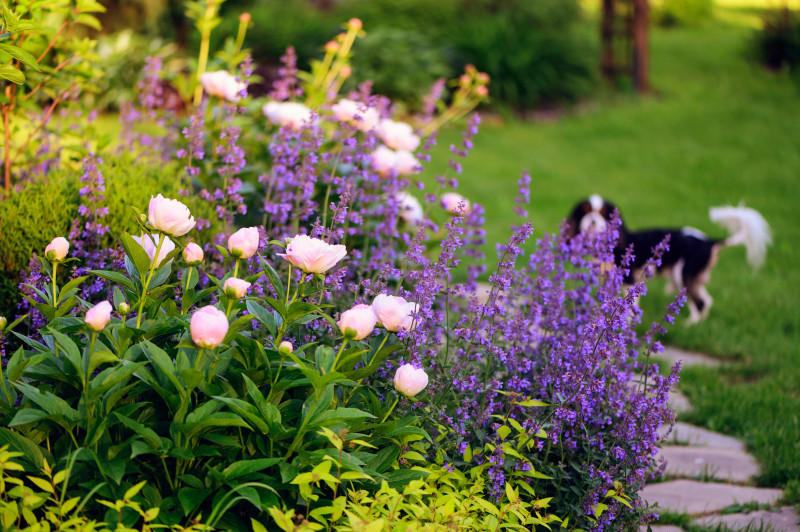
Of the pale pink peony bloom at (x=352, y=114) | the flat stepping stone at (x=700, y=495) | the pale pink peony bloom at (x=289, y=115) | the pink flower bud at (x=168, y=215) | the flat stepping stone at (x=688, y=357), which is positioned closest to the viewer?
the pink flower bud at (x=168, y=215)

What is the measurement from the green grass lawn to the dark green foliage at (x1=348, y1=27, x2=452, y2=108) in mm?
852

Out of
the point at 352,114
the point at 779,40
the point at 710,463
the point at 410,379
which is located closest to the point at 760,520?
the point at 710,463

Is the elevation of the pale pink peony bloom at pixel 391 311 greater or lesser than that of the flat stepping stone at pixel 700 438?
greater

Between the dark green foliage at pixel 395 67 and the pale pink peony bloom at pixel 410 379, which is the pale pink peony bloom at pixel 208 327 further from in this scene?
the dark green foliage at pixel 395 67

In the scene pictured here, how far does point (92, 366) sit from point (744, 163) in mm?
9221

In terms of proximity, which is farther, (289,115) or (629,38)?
(629,38)

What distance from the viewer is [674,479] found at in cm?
308

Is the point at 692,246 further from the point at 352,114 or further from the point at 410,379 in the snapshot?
the point at 410,379

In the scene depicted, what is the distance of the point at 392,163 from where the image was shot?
3.22 m

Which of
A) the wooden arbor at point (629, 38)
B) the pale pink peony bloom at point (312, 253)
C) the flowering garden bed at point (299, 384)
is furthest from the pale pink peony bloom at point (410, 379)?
the wooden arbor at point (629, 38)

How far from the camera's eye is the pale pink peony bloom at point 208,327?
63.2 inches

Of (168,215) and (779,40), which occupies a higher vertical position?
(168,215)

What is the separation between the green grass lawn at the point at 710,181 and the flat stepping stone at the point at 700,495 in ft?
0.47

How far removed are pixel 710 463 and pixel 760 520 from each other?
1.99 feet
